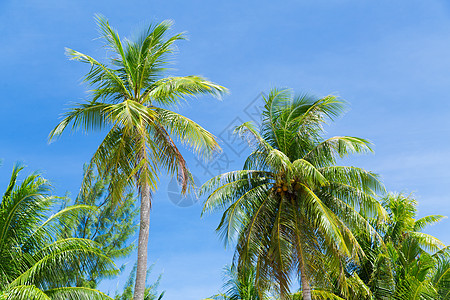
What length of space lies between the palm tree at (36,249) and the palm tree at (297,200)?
452cm

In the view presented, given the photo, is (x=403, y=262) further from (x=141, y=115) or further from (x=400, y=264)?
(x=141, y=115)

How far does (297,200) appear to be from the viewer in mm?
16203

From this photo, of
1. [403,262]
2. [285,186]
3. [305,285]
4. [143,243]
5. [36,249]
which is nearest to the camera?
[143,243]

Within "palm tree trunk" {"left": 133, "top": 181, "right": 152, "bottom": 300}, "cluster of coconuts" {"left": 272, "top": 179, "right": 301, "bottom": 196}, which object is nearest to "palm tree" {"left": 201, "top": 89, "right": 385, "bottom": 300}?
"cluster of coconuts" {"left": 272, "top": 179, "right": 301, "bottom": 196}

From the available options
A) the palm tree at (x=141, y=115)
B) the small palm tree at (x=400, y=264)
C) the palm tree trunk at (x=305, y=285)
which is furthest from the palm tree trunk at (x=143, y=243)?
the small palm tree at (x=400, y=264)

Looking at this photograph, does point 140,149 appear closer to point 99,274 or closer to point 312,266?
point 312,266

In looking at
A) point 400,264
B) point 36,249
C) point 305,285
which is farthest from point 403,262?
point 36,249

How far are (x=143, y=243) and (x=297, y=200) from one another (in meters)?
6.02

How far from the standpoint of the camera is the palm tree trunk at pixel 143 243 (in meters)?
11.6

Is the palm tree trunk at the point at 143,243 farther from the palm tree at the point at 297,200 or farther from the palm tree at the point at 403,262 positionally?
the palm tree at the point at 403,262

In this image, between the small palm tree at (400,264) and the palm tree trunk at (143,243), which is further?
the small palm tree at (400,264)

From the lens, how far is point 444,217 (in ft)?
71.1

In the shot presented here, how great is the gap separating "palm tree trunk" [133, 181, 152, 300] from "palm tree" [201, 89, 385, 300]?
3501mm

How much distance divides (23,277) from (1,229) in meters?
1.57
